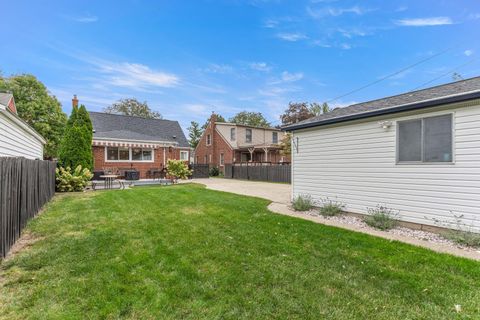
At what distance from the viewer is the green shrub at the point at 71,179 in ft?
39.6

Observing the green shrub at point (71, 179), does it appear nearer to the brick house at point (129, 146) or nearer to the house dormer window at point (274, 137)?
the brick house at point (129, 146)

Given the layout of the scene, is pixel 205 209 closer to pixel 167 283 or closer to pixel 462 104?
pixel 167 283

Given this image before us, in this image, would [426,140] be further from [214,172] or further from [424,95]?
[214,172]

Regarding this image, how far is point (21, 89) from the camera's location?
2572cm

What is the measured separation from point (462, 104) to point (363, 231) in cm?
358

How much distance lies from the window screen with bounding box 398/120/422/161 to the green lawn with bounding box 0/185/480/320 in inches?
105

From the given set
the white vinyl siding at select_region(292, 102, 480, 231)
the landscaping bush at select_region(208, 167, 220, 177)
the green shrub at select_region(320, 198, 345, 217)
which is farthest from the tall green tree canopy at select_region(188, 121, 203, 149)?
the green shrub at select_region(320, 198, 345, 217)

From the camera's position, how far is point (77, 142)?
14.1m

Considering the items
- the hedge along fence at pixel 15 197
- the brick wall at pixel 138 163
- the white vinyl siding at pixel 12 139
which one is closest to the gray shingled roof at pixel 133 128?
the brick wall at pixel 138 163

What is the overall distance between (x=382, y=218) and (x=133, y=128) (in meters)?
23.6

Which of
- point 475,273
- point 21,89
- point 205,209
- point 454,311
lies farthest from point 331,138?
point 21,89

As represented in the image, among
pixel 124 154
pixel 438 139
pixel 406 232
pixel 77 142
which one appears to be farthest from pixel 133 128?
pixel 438 139

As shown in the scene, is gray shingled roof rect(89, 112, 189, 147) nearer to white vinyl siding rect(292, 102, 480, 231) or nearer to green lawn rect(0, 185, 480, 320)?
green lawn rect(0, 185, 480, 320)

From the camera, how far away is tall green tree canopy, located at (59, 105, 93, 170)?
13.8 m
